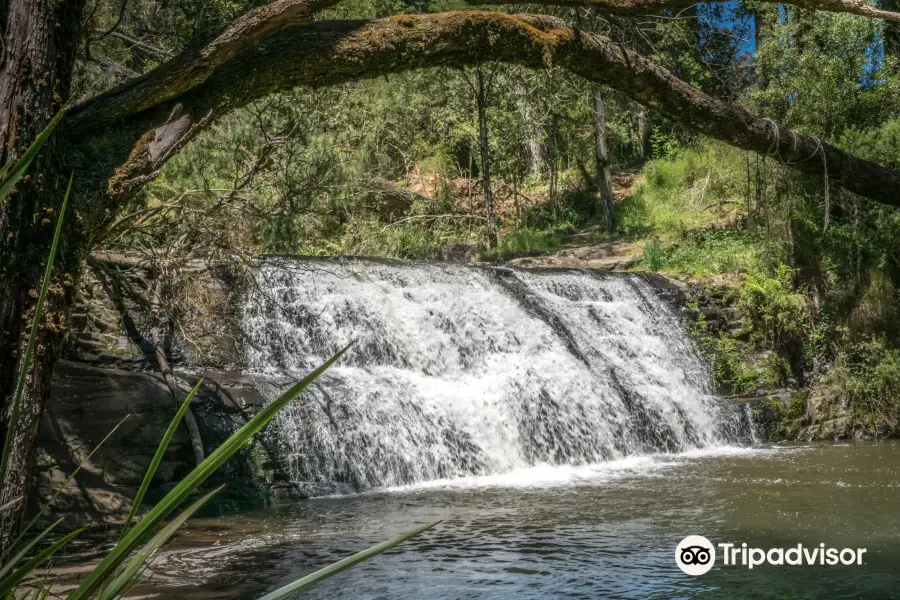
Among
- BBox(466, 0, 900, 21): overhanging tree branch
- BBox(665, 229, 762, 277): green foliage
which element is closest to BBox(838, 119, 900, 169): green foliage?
BBox(665, 229, 762, 277): green foliage

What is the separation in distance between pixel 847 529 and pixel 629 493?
189cm

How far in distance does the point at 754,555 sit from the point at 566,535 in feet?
4.06

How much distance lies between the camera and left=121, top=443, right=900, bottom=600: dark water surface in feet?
16.0

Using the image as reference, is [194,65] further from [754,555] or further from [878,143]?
[878,143]

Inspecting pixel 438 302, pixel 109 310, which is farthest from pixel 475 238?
pixel 109 310

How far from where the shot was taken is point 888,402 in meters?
11.6

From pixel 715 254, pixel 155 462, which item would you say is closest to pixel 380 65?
pixel 155 462

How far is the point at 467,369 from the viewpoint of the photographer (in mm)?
10445

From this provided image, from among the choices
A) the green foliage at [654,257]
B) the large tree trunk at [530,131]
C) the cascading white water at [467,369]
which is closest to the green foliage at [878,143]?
the cascading white water at [467,369]

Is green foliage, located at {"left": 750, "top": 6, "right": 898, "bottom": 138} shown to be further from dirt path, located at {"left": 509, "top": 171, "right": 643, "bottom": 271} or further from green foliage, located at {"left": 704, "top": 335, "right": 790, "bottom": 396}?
dirt path, located at {"left": 509, "top": 171, "right": 643, "bottom": 271}

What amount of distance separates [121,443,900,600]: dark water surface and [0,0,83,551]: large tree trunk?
7.02 ft

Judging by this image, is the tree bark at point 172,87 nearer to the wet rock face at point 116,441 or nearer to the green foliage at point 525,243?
the wet rock face at point 116,441

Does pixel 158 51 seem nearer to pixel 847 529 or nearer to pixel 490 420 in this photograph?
pixel 490 420

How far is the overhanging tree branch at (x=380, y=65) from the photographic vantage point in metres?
4.34
